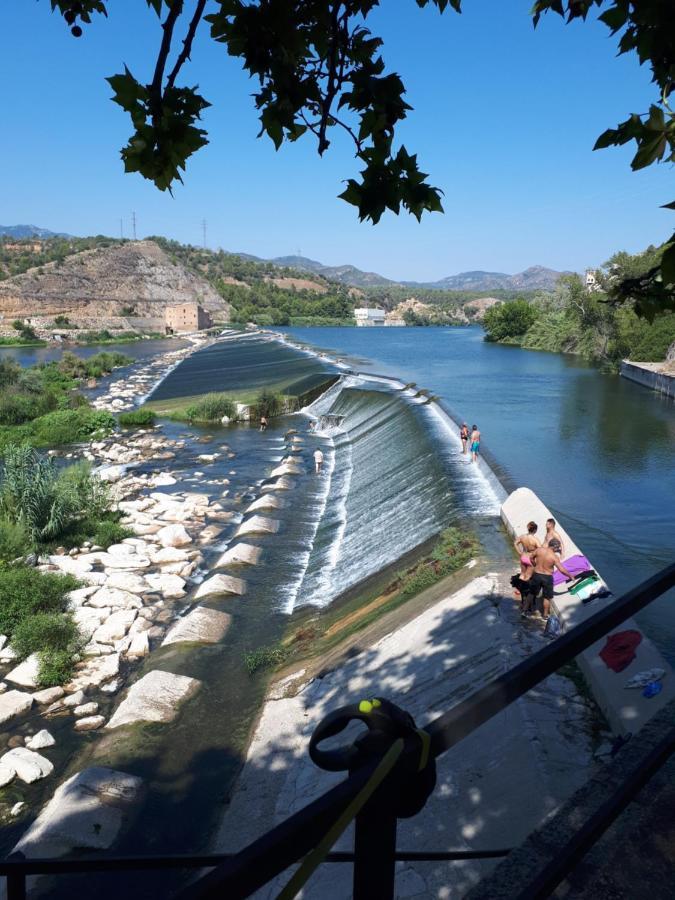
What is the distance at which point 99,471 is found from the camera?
19141 mm

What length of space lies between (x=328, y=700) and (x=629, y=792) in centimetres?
659

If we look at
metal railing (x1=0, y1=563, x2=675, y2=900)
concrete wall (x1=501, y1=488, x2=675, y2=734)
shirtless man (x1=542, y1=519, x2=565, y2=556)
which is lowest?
concrete wall (x1=501, y1=488, x2=675, y2=734)

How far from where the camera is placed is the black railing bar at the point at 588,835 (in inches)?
53.2

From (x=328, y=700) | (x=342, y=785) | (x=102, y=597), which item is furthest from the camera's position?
(x=102, y=597)

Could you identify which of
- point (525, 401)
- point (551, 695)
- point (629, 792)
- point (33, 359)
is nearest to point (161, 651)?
point (551, 695)

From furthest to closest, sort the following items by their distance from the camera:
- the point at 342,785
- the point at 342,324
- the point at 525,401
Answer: the point at 342,324 → the point at 525,401 → the point at 342,785

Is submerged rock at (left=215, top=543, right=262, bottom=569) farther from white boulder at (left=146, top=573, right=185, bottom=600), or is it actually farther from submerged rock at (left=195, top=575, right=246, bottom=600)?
white boulder at (left=146, top=573, right=185, bottom=600)

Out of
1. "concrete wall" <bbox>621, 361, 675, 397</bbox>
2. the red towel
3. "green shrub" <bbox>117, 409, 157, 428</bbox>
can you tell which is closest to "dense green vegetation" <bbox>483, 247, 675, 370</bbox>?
"concrete wall" <bbox>621, 361, 675, 397</bbox>

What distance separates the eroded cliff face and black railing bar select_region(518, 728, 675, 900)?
9323 cm

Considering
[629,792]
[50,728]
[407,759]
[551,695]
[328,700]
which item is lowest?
[50,728]

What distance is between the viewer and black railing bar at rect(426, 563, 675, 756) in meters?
1.14

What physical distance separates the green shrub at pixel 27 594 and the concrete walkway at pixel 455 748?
14.8ft

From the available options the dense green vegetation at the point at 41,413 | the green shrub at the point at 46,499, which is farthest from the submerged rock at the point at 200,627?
the dense green vegetation at the point at 41,413

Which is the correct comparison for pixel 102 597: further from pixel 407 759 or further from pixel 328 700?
pixel 407 759
